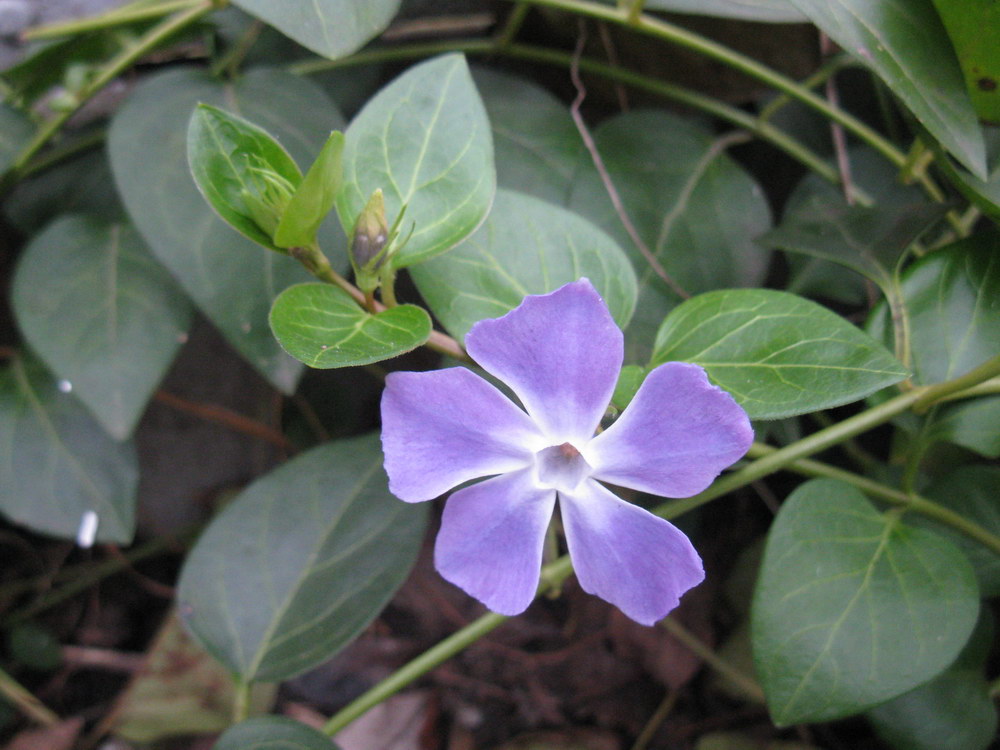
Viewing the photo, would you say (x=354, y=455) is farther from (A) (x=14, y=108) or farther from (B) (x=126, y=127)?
(A) (x=14, y=108)

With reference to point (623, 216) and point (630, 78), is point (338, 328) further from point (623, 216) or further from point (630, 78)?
point (630, 78)

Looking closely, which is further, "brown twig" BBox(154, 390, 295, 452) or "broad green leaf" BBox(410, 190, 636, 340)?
"brown twig" BBox(154, 390, 295, 452)

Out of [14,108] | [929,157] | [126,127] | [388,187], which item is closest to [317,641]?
[388,187]

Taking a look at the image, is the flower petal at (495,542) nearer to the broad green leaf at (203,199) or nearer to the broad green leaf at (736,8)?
the broad green leaf at (203,199)

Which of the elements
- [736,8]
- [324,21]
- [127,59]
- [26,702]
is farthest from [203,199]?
[26,702]

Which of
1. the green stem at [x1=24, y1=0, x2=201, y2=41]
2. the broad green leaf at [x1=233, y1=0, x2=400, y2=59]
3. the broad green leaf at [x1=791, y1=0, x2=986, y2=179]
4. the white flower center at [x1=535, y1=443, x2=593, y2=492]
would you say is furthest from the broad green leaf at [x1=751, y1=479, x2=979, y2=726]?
the green stem at [x1=24, y1=0, x2=201, y2=41]

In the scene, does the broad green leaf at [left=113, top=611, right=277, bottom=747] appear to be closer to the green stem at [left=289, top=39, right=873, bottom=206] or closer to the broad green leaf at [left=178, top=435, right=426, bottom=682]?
the broad green leaf at [left=178, top=435, right=426, bottom=682]

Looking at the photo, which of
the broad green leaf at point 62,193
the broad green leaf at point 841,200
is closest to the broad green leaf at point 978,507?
the broad green leaf at point 841,200
